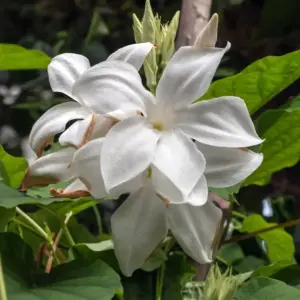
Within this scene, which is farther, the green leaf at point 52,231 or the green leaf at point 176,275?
the green leaf at point 52,231

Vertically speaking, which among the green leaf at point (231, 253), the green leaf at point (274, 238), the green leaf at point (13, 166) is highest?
the green leaf at point (13, 166)

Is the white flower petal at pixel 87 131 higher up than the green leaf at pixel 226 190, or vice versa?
the white flower petal at pixel 87 131

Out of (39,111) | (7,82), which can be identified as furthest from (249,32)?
(7,82)

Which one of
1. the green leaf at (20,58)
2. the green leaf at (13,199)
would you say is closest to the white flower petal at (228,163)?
the green leaf at (13,199)

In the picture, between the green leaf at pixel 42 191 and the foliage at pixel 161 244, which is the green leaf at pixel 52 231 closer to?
the foliage at pixel 161 244

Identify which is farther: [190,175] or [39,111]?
[39,111]

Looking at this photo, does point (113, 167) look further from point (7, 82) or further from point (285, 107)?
point (7, 82)
